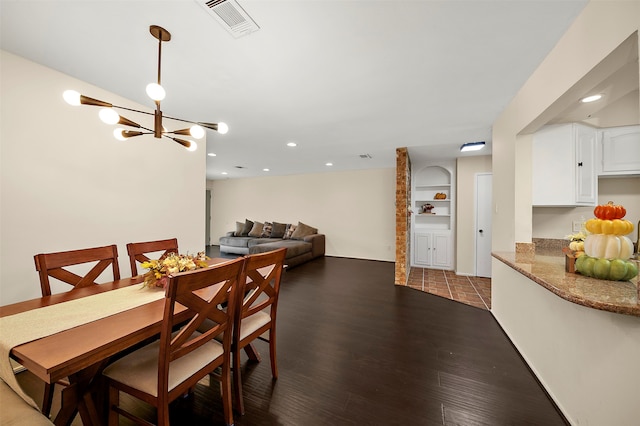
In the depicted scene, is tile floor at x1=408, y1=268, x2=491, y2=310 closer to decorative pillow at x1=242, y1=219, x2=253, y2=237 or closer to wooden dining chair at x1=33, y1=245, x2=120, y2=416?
wooden dining chair at x1=33, y1=245, x2=120, y2=416

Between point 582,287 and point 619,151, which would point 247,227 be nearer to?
point 582,287

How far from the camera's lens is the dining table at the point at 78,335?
872mm

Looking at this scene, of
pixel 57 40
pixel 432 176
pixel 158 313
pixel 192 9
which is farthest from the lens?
pixel 432 176

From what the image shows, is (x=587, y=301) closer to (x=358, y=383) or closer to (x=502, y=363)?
(x=502, y=363)

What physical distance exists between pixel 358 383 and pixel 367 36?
251 centimetres

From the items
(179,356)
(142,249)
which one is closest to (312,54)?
(179,356)

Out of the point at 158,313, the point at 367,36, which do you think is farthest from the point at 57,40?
the point at 367,36

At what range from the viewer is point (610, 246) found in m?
1.43

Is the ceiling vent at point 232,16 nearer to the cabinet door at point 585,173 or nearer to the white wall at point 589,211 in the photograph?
the cabinet door at point 585,173

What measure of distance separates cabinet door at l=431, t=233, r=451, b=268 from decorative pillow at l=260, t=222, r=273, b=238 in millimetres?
4493

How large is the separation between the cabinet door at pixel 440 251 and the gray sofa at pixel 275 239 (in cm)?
293

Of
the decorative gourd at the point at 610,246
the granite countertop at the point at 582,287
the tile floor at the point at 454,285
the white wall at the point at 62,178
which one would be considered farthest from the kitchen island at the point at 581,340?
the white wall at the point at 62,178

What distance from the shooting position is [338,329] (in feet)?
8.30

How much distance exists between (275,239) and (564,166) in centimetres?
581
